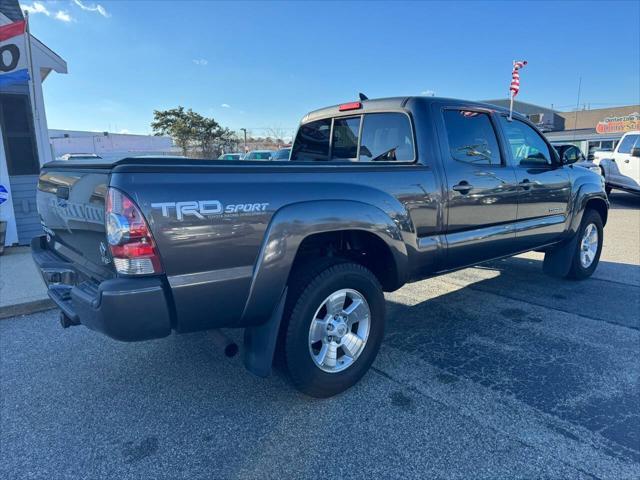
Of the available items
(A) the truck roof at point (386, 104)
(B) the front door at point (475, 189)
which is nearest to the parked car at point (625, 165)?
(A) the truck roof at point (386, 104)

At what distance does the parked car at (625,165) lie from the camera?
480 inches

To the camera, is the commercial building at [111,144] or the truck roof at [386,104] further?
the commercial building at [111,144]

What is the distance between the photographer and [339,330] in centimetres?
292

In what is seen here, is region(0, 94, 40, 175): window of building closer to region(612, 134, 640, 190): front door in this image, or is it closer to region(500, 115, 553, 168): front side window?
region(500, 115, 553, 168): front side window

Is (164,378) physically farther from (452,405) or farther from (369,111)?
(369,111)

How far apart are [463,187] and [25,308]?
15.0 feet

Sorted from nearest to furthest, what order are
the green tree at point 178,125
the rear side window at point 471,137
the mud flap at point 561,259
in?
the rear side window at point 471,137 → the mud flap at point 561,259 → the green tree at point 178,125

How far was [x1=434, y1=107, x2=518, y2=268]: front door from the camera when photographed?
3535 millimetres

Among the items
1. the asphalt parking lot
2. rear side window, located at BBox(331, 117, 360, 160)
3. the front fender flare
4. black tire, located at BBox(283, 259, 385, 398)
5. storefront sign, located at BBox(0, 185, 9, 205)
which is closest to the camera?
the asphalt parking lot

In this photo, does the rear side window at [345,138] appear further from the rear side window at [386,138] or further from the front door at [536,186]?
the front door at [536,186]

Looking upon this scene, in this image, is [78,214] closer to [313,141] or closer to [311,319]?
[311,319]

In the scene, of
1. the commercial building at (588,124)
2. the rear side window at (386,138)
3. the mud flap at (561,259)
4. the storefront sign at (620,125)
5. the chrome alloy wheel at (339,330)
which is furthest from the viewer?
the storefront sign at (620,125)

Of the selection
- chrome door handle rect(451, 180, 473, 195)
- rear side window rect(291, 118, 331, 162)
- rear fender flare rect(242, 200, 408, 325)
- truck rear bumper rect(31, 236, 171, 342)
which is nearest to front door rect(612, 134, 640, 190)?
chrome door handle rect(451, 180, 473, 195)

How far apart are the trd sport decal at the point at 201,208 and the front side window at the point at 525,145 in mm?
3032
